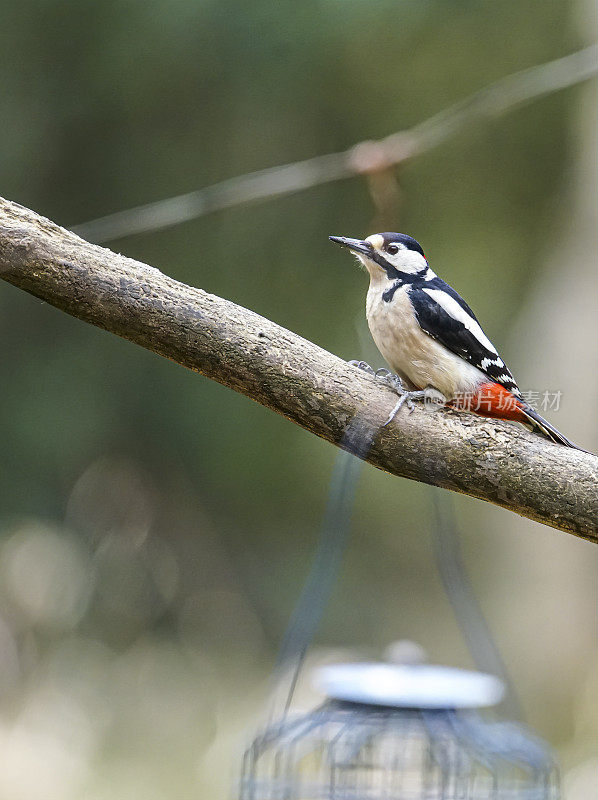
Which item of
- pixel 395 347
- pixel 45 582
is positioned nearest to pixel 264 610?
pixel 45 582

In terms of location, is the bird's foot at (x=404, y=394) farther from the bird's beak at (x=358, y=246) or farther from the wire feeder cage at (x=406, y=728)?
the wire feeder cage at (x=406, y=728)

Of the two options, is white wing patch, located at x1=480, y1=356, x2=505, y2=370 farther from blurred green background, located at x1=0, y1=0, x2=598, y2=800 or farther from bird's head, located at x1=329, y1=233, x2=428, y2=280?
blurred green background, located at x1=0, y1=0, x2=598, y2=800

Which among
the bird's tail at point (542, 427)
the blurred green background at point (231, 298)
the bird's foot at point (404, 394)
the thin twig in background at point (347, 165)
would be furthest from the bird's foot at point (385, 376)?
the blurred green background at point (231, 298)

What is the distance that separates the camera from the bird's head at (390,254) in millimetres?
1804

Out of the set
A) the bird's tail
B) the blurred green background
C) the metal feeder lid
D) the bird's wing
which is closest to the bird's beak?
the bird's wing

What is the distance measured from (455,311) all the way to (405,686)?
74cm

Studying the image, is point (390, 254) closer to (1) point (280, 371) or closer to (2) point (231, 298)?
(1) point (280, 371)

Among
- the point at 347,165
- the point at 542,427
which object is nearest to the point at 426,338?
the point at 542,427

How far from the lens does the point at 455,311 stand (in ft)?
5.95

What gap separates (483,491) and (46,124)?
3442mm

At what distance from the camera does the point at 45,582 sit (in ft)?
14.9

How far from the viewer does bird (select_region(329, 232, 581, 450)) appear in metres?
1.73

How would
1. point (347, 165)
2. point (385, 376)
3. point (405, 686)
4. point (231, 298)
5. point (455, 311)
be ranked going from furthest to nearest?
point (231, 298), point (455, 311), point (385, 376), point (405, 686), point (347, 165)

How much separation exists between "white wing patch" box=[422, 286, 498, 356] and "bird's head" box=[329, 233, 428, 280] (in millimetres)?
62
